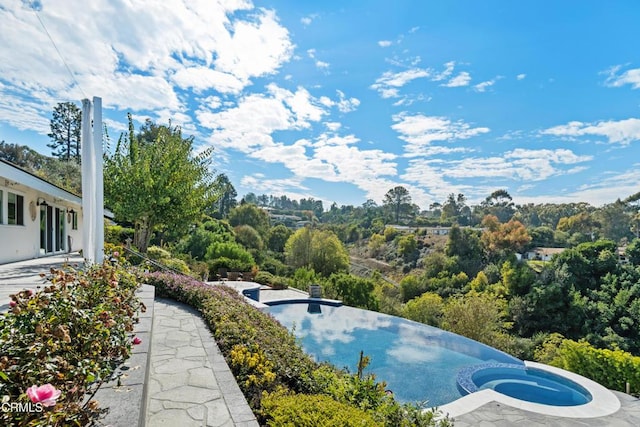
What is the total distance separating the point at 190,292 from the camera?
7891 millimetres

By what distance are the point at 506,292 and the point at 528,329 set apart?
133 inches

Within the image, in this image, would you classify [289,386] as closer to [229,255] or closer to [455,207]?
[229,255]

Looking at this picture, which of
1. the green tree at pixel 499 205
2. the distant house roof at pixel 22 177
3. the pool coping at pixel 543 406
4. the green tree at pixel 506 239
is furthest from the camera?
the green tree at pixel 499 205

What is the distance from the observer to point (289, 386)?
4.20 metres

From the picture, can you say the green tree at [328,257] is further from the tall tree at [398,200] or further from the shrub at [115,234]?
the tall tree at [398,200]

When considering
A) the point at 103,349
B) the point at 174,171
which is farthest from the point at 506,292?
the point at 103,349

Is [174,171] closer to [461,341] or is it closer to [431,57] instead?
[431,57]

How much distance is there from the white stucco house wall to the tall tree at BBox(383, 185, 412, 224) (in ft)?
188

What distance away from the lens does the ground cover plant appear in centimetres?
304

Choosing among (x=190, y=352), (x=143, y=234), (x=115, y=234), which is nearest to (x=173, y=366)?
(x=190, y=352)

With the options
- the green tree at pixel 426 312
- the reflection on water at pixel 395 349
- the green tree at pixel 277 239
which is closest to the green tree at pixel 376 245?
the green tree at pixel 277 239

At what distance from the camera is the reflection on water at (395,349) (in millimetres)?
7789

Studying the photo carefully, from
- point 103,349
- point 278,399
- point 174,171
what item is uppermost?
point 174,171

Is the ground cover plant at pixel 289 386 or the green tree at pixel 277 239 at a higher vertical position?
the green tree at pixel 277 239
